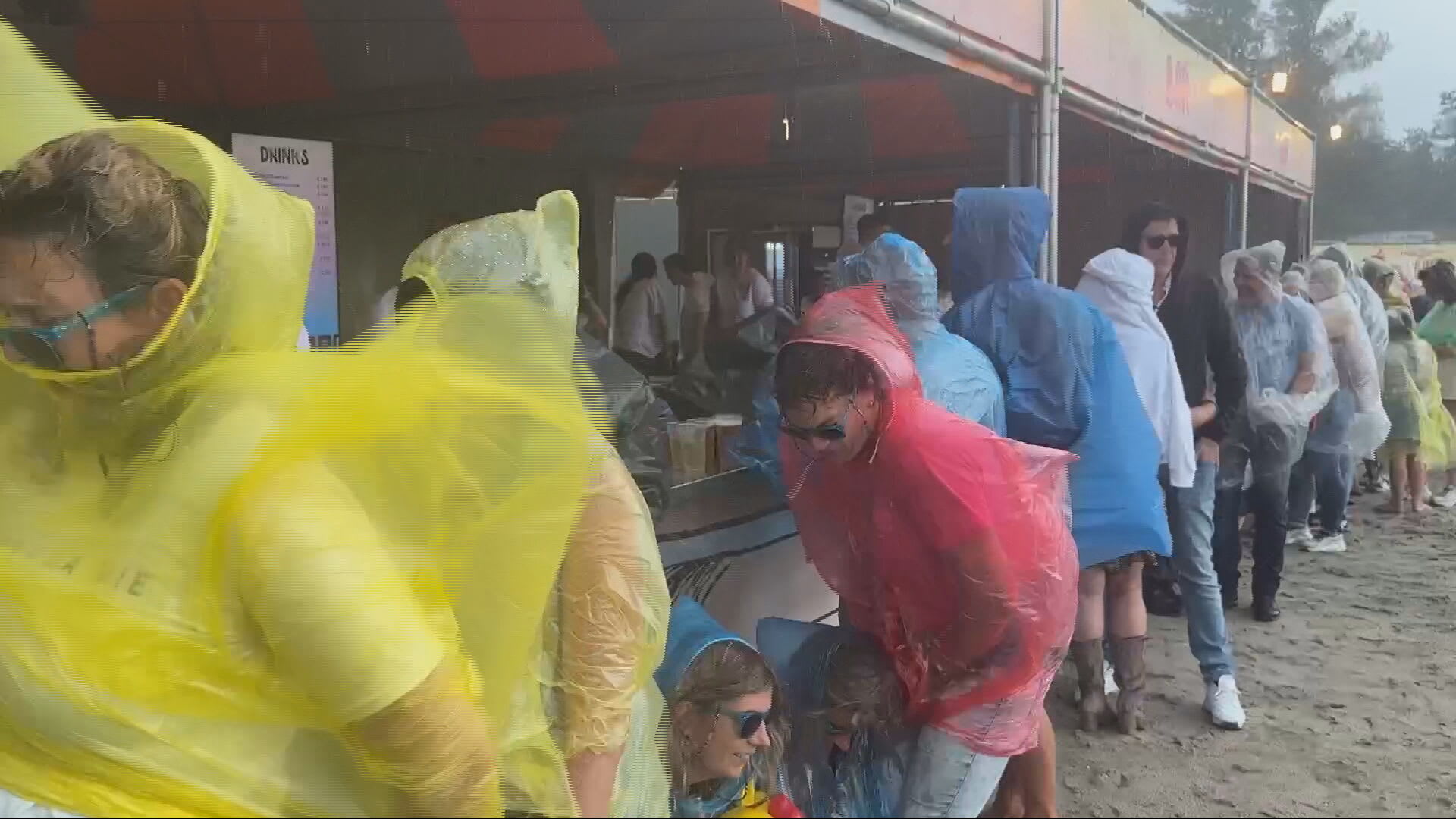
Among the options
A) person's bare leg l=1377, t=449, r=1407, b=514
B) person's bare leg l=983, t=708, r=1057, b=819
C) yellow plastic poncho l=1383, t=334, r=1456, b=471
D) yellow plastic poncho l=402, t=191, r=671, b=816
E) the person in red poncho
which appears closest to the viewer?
yellow plastic poncho l=402, t=191, r=671, b=816

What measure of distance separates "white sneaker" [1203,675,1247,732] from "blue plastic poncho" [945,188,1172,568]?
1.71ft

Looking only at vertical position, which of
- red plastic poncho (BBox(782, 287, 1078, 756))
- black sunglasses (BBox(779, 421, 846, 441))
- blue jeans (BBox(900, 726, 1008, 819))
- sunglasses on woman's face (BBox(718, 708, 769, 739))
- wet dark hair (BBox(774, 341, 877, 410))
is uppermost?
wet dark hair (BBox(774, 341, 877, 410))

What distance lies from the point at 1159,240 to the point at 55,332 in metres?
3.09

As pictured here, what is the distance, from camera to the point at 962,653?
60.7 inches

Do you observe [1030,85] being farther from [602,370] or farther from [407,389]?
[407,389]

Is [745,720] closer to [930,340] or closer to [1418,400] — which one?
[930,340]

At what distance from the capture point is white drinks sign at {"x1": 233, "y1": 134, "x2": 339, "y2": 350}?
9.18 feet

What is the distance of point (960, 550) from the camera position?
151 cm

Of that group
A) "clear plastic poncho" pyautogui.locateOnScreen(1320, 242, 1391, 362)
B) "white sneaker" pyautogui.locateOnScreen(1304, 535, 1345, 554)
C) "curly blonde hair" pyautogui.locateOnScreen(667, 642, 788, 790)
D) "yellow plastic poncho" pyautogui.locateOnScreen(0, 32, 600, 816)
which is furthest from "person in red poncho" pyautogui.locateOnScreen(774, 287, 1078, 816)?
"clear plastic poncho" pyautogui.locateOnScreen(1320, 242, 1391, 362)

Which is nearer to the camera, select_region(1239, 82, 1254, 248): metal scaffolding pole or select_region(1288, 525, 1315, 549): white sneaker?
select_region(1288, 525, 1315, 549): white sneaker

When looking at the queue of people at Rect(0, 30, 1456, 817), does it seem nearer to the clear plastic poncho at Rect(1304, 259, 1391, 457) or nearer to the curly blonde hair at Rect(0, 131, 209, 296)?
the curly blonde hair at Rect(0, 131, 209, 296)

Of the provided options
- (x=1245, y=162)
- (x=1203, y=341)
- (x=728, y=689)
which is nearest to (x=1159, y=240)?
(x=1203, y=341)

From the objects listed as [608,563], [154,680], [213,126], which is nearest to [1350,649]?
[608,563]

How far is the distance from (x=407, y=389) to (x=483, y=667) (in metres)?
0.24
